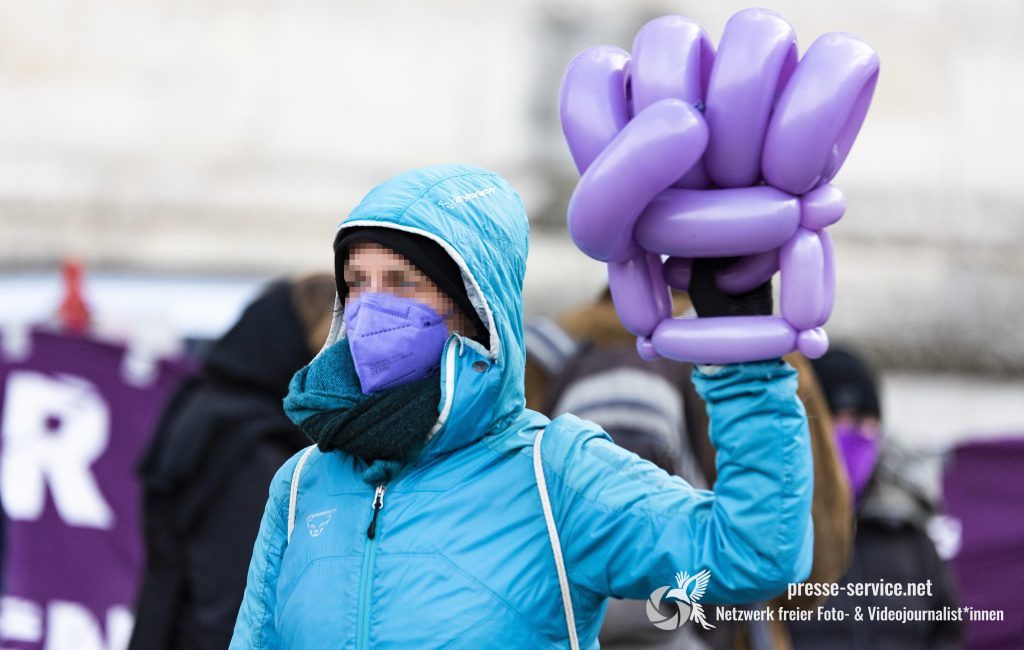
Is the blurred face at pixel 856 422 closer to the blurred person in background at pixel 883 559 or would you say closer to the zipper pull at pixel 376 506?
the blurred person in background at pixel 883 559

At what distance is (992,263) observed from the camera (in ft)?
21.3

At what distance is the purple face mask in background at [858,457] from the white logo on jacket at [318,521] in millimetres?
2587

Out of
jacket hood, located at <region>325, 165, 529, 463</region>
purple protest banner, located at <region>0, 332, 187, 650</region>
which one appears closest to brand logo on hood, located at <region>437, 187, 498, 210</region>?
jacket hood, located at <region>325, 165, 529, 463</region>

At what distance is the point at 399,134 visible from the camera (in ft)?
20.2

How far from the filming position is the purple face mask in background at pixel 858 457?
13.8 ft

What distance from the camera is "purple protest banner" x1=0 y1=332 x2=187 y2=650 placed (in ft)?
15.0

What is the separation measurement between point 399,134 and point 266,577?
436cm

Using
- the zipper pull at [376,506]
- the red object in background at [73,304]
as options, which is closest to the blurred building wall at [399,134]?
the red object in background at [73,304]

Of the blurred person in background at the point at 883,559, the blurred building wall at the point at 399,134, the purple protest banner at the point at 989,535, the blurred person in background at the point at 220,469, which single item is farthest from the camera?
the blurred building wall at the point at 399,134

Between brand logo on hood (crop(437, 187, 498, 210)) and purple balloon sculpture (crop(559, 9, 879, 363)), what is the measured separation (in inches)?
7.8

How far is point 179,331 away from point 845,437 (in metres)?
2.43

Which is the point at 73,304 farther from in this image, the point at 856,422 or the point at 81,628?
the point at 856,422

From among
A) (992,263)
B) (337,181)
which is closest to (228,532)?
(337,181)

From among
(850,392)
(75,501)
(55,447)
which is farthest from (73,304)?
(850,392)
